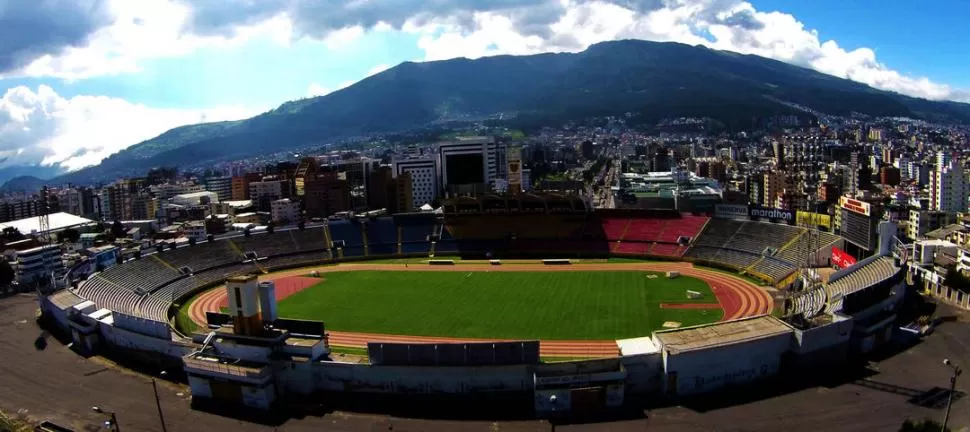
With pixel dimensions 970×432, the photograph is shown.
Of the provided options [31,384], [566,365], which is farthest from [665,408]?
[31,384]

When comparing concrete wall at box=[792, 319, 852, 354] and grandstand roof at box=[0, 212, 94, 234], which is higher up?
grandstand roof at box=[0, 212, 94, 234]

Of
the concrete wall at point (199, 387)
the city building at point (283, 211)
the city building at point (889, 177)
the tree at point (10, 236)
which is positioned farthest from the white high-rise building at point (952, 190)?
the tree at point (10, 236)

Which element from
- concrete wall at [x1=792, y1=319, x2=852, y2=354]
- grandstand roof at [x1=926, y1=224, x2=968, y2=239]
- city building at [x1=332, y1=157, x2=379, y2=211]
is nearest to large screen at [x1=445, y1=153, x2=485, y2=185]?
city building at [x1=332, y1=157, x2=379, y2=211]

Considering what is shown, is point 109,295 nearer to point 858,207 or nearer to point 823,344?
point 823,344

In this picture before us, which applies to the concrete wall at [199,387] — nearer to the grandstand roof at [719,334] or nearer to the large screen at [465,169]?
the grandstand roof at [719,334]

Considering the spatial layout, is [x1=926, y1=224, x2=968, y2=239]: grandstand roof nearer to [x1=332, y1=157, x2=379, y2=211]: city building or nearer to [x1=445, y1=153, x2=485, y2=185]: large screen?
[x1=445, y1=153, x2=485, y2=185]: large screen
